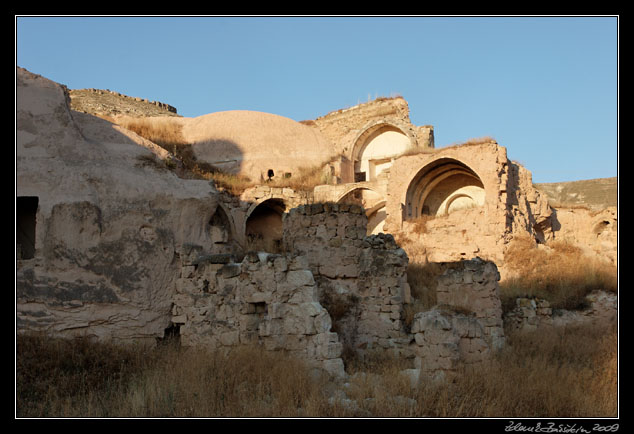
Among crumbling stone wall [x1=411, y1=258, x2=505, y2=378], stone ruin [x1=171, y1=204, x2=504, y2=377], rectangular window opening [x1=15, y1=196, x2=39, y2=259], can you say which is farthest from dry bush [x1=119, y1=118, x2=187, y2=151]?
crumbling stone wall [x1=411, y1=258, x2=505, y2=378]

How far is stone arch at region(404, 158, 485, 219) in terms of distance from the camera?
56.2 ft

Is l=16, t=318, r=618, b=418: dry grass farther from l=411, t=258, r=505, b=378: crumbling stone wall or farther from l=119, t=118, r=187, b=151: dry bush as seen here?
l=119, t=118, r=187, b=151: dry bush

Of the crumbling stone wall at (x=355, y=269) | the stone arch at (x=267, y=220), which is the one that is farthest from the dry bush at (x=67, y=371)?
the stone arch at (x=267, y=220)

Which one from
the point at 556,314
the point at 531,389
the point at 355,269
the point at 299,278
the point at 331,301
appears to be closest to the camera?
the point at 531,389

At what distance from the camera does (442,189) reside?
1867cm

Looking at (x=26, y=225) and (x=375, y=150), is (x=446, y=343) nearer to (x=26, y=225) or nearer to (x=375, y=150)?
(x=26, y=225)

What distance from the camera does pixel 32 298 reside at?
7125mm

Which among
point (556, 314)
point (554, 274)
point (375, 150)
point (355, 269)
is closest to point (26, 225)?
point (355, 269)

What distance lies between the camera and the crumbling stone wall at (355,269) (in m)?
7.69

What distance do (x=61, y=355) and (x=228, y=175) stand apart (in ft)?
Answer: 44.0

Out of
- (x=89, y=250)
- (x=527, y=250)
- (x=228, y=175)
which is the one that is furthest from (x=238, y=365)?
(x=228, y=175)

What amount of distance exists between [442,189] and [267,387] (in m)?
14.7

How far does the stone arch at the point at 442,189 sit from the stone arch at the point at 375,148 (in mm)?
4781

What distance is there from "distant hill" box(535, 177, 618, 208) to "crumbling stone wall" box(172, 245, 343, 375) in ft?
62.1
